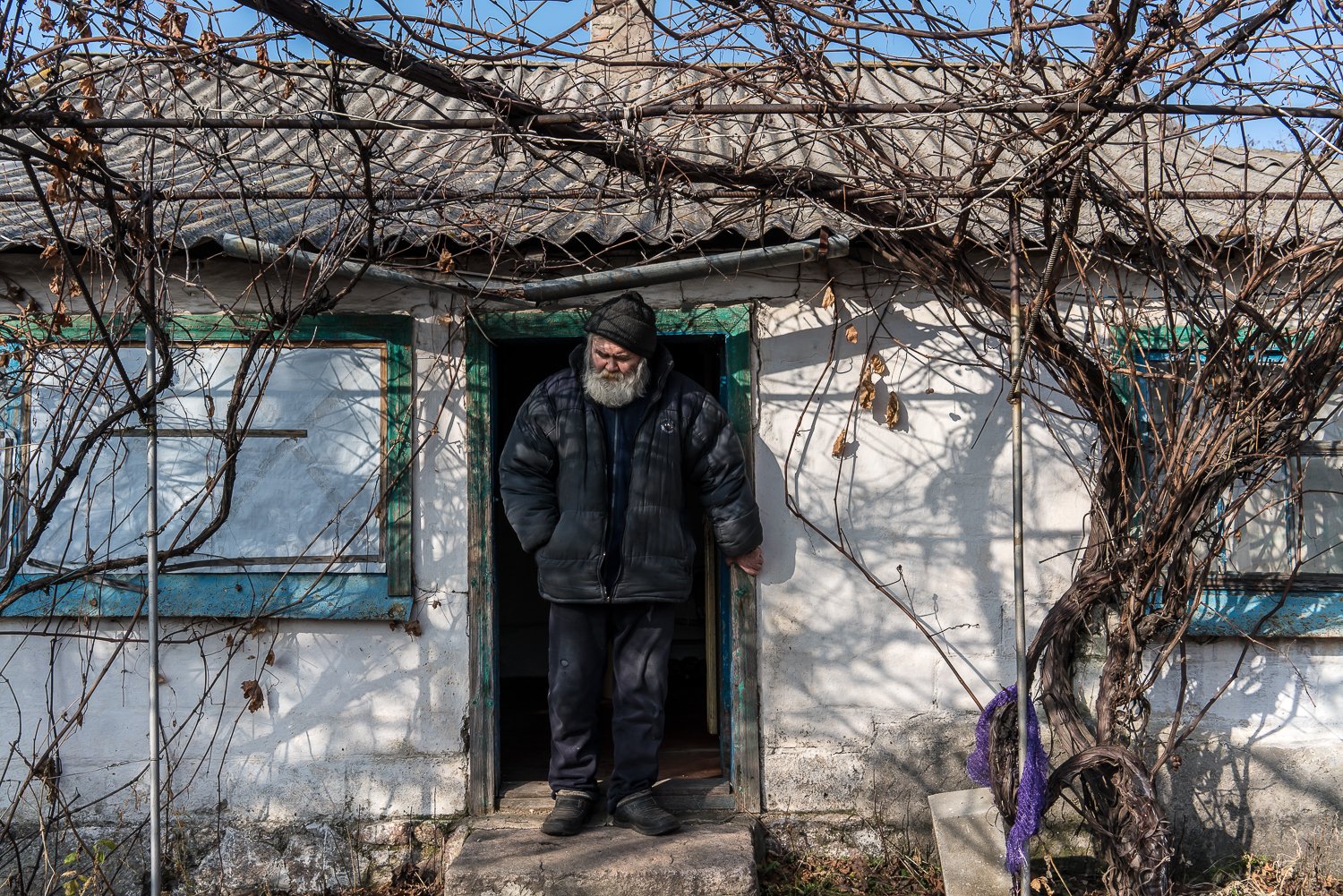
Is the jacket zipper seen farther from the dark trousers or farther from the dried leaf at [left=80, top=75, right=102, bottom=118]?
the dried leaf at [left=80, top=75, right=102, bottom=118]

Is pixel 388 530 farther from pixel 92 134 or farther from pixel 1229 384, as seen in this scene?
pixel 1229 384

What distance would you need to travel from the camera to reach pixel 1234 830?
4.93 m

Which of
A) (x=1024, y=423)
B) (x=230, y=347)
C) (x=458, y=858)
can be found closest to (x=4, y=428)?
(x=230, y=347)

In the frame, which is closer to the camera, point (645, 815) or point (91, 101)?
point (91, 101)

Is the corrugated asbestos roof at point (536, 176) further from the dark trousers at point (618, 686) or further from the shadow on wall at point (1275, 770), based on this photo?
the shadow on wall at point (1275, 770)

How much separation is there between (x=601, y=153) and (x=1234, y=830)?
402 cm

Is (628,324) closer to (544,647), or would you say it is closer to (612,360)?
(612,360)

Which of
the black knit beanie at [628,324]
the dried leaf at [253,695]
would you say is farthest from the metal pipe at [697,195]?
the dried leaf at [253,695]

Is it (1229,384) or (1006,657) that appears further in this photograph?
(1006,657)

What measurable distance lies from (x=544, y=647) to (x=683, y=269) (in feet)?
12.6

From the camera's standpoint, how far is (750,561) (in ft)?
15.9

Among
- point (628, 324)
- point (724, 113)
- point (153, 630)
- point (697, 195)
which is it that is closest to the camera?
point (724, 113)

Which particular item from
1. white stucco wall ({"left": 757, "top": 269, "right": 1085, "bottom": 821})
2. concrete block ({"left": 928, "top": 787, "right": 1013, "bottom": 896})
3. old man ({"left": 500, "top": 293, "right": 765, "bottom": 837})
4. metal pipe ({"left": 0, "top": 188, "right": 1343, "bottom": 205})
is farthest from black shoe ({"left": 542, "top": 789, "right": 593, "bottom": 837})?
metal pipe ({"left": 0, "top": 188, "right": 1343, "bottom": 205})

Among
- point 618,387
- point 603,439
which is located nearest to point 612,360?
point 618,387
